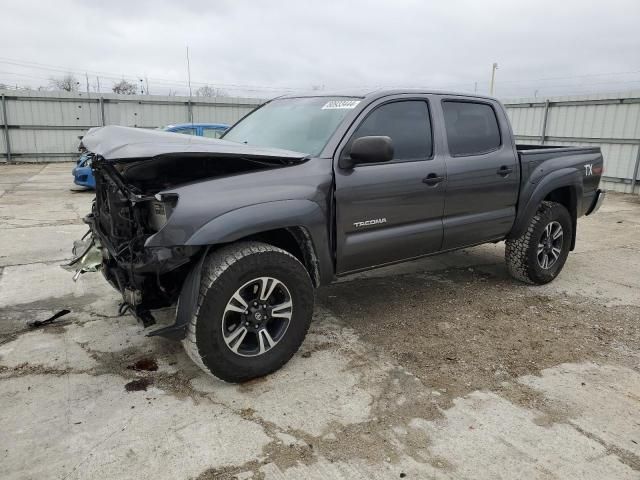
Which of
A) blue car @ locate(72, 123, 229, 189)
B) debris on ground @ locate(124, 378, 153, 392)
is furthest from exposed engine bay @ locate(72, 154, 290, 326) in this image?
blue car @ locate(72, 123, 229, 189)

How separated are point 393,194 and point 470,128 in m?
1.29

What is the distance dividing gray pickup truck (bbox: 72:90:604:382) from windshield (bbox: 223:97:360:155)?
2 cm

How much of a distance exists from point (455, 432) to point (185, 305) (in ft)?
5.53

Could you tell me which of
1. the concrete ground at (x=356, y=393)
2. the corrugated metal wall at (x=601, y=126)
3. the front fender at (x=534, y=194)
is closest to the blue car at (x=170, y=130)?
the concrete ground at (x=356, y=393)

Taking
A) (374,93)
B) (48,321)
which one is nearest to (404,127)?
(374,93)

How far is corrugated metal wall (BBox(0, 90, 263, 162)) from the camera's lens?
18.4 metres

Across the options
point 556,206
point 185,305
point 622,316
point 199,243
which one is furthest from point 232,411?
point 556,206

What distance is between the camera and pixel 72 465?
2.44m

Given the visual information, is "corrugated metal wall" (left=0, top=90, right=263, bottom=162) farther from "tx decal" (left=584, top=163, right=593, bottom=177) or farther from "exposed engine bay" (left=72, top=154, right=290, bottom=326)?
"exposed engine bay" (left=72, top=154, right=290, bottom=326)

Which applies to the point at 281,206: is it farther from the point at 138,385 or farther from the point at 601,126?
the point at 601,126

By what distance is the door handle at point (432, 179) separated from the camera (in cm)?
400

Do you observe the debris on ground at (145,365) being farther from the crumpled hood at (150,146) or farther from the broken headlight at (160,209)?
the crumpled hood at (150,146)

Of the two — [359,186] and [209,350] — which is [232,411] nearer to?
[209,350]

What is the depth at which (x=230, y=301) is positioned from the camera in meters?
3.03
